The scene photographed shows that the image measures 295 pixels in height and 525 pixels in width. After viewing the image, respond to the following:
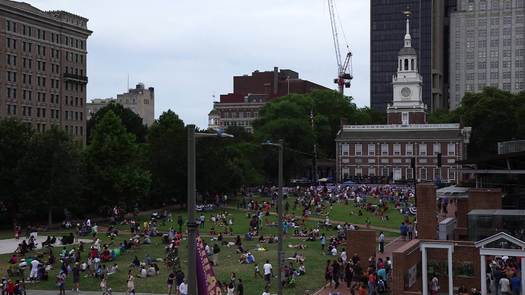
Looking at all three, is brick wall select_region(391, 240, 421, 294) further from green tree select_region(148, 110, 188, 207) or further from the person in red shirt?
green tree select_region(148, 110, 188, 207)

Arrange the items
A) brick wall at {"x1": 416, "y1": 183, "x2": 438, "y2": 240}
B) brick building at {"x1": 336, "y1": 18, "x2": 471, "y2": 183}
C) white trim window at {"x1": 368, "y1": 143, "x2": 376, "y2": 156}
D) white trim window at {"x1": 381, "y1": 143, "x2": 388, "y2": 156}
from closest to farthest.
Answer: brick wall at {"x1": 416, "y1": 183, "x2": 438, "y2": 240}, brick building at {"x1": 336, "y1": 18, "x2": 471, "y2": 183}, white trim window at {"x1": 381, "y1": 143, "x2": 388, "y2": 156}, white trim window at {"x1": 368, "y1": 143, "x2": 376, "y2": 156}

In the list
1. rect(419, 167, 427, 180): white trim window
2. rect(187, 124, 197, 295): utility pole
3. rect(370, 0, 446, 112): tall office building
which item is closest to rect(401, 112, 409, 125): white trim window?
rect(419, 167, 427, 180): white trim window

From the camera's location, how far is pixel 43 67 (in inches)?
4183

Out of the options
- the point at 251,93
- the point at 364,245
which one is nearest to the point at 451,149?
the point at 364,245

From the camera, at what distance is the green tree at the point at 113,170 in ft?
214

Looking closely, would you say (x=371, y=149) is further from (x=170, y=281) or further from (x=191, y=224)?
(x=191, y=224)

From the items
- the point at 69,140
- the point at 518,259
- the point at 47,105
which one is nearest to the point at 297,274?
the point at 518,259

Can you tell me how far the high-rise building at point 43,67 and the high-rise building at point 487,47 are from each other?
101 meters

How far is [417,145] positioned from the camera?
4350 inches

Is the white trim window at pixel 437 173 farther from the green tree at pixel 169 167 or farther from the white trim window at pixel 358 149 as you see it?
the green tree at pixel 169 167

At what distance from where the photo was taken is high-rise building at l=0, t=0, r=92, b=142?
99250 mm

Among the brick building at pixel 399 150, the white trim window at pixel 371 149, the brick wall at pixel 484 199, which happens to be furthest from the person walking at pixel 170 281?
the white trim window at pixel 371 149

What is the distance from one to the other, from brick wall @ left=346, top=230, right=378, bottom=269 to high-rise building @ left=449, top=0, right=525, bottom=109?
150385 millimetres

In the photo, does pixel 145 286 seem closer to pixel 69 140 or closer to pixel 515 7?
pixel 69 140
